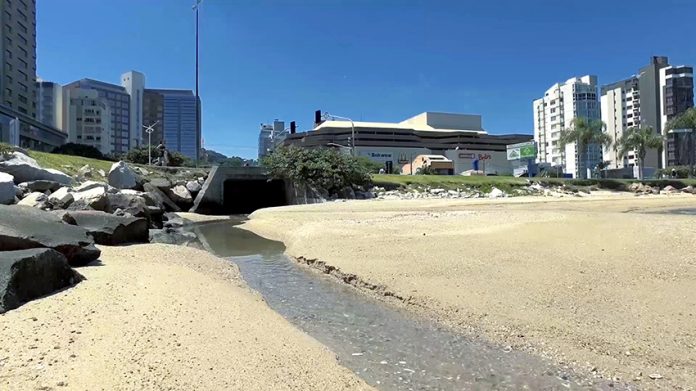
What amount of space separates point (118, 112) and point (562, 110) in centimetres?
16441

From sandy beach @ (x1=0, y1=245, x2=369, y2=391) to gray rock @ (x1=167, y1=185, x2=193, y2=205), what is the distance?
117ft

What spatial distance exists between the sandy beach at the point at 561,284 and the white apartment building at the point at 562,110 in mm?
165318

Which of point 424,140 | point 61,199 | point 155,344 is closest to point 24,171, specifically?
point 61,199

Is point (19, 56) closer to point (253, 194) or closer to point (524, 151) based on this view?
point (253, 194)

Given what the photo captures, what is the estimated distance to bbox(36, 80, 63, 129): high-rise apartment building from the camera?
15625 centimetres

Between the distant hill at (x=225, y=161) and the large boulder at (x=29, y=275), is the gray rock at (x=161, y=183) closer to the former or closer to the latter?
the distant hill at (x=225, y=161)

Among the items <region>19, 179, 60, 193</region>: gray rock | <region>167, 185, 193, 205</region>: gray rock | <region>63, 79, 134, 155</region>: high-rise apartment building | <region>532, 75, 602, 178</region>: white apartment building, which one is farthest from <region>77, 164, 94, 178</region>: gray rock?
<region>532, 75, 602, 178</region>: white apartment building

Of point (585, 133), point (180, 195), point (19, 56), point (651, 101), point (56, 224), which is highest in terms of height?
point (19, 56)

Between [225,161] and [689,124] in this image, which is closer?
[689,124]

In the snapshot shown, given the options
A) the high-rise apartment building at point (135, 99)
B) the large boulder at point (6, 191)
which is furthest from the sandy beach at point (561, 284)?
the high-rise apartment building at point (135, 99)

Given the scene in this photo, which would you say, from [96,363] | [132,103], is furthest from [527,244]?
[132,103]

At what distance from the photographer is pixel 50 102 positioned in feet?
522

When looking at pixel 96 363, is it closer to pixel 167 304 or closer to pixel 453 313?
pixel 167 304

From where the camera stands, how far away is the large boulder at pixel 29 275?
24.4 ft
